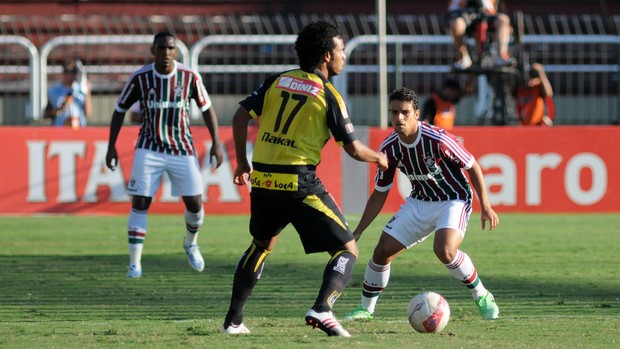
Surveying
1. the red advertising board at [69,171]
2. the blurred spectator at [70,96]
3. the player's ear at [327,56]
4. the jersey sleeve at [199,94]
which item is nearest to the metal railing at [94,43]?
the blurred spectator at [70,96]

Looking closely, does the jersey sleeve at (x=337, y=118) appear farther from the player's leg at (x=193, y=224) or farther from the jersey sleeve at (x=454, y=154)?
the player's leg at (x=193, y=224)

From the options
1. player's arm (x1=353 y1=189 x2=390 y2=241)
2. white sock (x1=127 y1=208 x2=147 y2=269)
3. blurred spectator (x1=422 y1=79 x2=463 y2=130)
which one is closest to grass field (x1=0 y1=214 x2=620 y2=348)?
white sock (x1=127 y1=208 x2=147 y2=269)

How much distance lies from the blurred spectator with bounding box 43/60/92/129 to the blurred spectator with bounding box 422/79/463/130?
5.43 m

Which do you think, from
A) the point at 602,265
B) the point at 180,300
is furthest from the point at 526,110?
the point at 180,300

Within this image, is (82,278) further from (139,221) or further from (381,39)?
(381,39)

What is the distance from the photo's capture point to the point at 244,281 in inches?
283

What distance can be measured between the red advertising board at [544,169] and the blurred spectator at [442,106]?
0.51 meters

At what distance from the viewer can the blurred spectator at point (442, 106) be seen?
1775 centimetres

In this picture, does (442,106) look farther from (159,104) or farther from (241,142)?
(241,142)

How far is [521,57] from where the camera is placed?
18.9 meters

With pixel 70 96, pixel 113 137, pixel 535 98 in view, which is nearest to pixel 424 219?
pixel 113 137

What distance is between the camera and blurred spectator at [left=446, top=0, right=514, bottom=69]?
18.3 metres

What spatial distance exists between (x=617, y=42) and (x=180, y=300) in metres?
12.0

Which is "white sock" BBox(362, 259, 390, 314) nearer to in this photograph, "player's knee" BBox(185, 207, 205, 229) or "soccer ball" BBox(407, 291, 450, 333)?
"soccer ball" BBox(407, 291, 450, 333)
